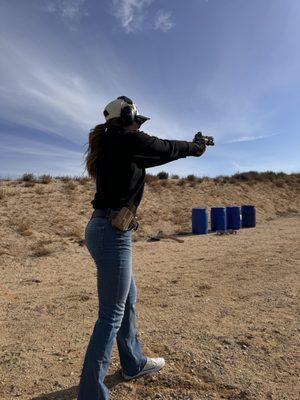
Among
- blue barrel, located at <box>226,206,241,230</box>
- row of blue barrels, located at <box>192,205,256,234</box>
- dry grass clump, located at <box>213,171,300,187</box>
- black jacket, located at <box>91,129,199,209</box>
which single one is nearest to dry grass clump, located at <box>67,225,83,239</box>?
row of blue barrels, located at <box>192,205,256,234</box>

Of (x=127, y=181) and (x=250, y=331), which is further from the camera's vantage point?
(x=250, y=331)

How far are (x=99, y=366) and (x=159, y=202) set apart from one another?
51.2ft

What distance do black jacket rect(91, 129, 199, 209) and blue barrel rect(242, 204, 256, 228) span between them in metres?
14.5

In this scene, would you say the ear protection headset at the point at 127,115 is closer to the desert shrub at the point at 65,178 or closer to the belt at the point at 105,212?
the belt at the point at 105,212

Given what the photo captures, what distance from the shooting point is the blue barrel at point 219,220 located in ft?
49.9

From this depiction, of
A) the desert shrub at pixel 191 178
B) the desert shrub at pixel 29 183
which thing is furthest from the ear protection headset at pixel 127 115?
the desert shrub at pixel 191 178

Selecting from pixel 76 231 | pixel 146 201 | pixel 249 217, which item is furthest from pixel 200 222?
pixel 76 231

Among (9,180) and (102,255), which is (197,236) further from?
(102,255)

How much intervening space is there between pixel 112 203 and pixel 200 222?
A: 1209 cm

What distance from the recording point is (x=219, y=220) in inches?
601

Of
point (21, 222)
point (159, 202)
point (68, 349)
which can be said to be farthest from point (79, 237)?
point (68, 349)

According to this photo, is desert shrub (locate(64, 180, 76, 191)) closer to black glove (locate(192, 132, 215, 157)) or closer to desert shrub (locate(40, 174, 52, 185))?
desert shrub (locate(40, 174, 52, 185))

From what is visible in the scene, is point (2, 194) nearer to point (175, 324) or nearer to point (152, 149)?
point (175, 324)

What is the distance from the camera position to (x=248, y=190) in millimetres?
23969
